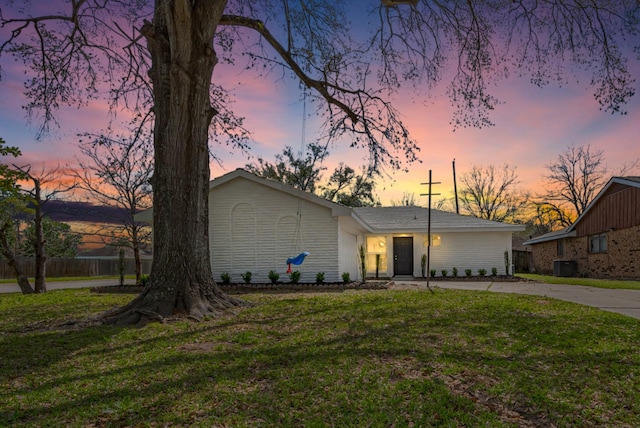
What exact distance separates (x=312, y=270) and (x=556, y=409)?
41.0 ft

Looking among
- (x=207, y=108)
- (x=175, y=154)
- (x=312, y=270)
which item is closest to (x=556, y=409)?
(x=175, y=154)

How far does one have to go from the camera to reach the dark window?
23.6m

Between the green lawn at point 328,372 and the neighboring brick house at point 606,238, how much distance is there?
1595 centimetres

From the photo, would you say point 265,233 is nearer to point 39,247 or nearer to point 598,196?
point 39,247

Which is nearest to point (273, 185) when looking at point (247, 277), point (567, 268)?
point (247, 277)

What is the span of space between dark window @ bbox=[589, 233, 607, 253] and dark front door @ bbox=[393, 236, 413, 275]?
33.4ft

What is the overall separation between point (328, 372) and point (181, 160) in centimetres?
514

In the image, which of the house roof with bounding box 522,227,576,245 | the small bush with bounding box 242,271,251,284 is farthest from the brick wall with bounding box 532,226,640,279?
the small bush with bounding box 242,271,251,284

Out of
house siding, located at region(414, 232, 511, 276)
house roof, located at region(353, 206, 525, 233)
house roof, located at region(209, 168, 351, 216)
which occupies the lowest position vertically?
house siding, located at region(414, 232, 511, 276)

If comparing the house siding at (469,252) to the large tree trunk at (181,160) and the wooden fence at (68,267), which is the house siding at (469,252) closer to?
the large tree trunk at (181,160)

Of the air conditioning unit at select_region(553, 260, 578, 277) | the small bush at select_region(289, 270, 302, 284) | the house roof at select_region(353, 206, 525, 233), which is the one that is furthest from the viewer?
the air conditioning unit at select_region(553, 260, 578, 277)

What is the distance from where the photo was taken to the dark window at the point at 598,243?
23641 millimetres

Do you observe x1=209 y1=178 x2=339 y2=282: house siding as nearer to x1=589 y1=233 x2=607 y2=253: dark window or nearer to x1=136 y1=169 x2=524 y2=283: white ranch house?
x1=136 y1=169 x2=524 y2=283: white ranch house

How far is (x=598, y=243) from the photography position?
24484mm
